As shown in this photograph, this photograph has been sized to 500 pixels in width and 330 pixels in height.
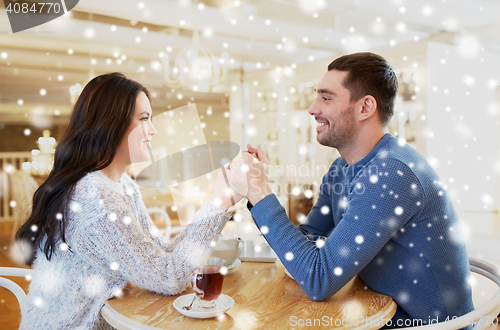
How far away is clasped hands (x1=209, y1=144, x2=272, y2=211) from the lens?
995 millimetres

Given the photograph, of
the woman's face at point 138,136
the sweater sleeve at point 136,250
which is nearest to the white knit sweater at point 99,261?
the sweater sleeve at point 136,250

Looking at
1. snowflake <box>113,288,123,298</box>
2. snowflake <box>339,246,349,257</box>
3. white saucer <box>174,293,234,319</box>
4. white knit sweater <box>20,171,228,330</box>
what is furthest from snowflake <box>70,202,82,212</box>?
snowflake <box>339,246,349,257</box>

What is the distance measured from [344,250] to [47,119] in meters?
3.83

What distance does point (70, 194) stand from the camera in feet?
3.09

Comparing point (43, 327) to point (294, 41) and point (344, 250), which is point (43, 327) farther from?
point (294, 41)

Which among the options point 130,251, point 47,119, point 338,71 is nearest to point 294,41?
point 338,71

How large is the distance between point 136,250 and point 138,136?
0.37 metres

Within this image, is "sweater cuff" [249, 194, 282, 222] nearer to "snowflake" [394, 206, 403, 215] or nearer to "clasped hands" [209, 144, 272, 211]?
"clasped hands" [209, 144, 272, 211]

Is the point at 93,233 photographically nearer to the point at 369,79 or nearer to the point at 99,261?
the point at 99,261

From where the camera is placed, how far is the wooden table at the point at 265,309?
0.78 m

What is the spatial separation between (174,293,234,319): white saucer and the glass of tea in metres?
0.02

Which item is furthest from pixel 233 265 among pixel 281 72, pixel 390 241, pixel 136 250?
pixel 281 72

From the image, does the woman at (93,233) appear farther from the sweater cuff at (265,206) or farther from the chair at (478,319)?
the chair at (478,319)

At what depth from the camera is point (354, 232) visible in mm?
871
